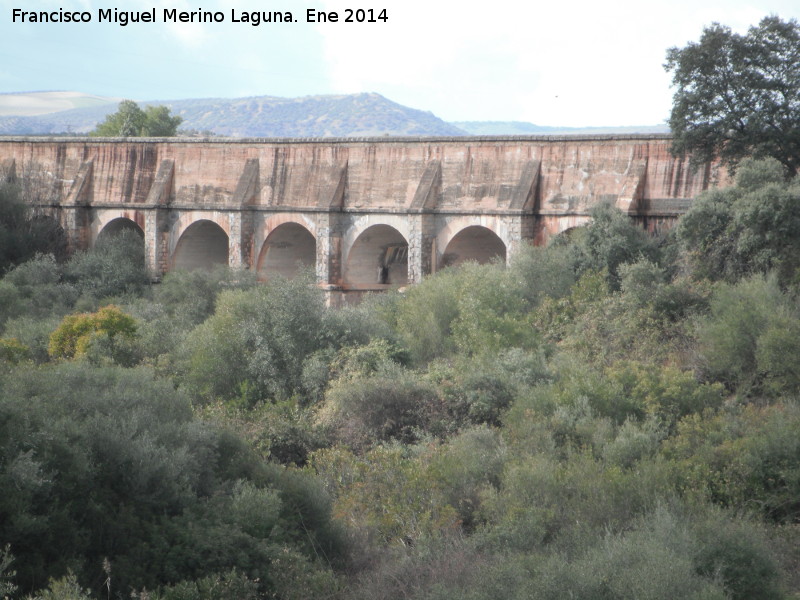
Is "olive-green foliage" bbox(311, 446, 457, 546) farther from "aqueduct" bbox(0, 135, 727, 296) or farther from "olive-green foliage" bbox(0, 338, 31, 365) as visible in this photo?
"aqueduct" bbox(0, 135, 727, 296)

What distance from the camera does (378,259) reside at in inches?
1050

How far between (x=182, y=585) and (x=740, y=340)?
10.4 m

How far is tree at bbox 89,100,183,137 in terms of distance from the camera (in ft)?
168

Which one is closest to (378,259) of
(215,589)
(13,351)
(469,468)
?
(13,351)

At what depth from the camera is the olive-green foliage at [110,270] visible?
27.2 m

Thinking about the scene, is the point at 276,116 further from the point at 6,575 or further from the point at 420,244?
the point at 6,575

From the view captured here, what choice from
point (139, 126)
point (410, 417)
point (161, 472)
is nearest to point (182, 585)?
point (161, 472)

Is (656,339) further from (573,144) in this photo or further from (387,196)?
(387,196)

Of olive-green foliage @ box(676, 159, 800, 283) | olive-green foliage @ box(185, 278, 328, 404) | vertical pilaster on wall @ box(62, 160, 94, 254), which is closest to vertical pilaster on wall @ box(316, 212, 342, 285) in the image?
olive-green foliage @ box(185, 278, 328, 404)

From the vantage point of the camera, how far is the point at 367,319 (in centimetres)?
1861

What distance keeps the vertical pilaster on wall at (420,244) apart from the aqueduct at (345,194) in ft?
0.11

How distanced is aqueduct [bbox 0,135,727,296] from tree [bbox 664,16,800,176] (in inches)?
46.9

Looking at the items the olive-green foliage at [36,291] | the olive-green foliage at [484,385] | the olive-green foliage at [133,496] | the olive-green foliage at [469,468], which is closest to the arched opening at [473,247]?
the olive-green foliage at [484,385]

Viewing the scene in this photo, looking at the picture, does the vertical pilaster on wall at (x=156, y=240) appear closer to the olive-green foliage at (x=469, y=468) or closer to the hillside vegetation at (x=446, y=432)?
the hillside vegetation at (x=446, y=432)
